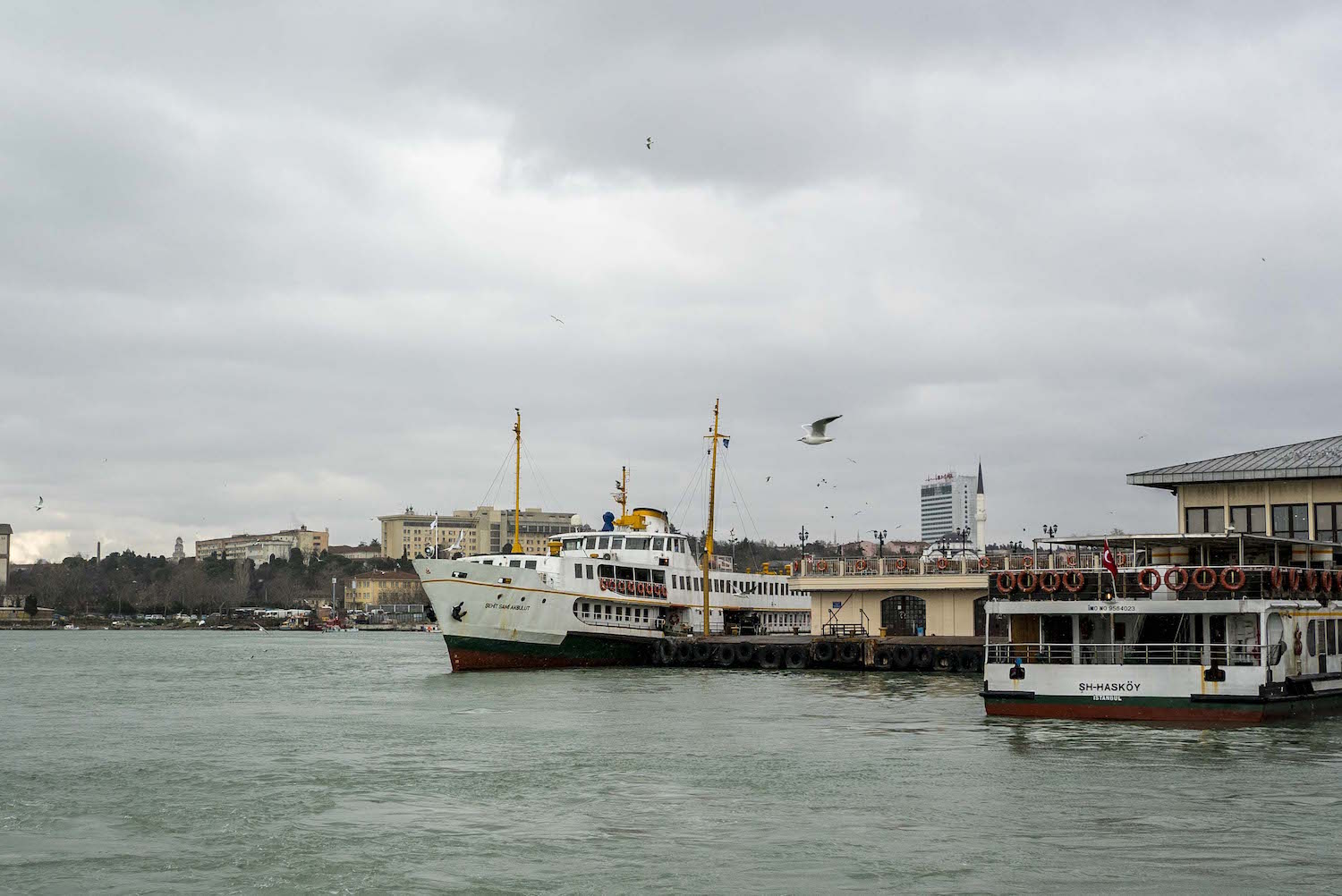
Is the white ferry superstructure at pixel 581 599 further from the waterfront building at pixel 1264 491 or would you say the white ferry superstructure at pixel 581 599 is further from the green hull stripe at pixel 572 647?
the waterfront building at pixel 1264 491

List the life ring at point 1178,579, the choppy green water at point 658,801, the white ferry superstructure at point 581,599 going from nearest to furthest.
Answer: the choppy green water at point 658,801 → the life ring at point 1178,579 → the white ferry superstructure at point 581,599

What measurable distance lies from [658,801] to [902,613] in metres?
49.9

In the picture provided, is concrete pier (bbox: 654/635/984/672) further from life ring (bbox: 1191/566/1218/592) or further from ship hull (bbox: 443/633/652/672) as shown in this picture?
life ring (bbox: 1191/566/1218/592)

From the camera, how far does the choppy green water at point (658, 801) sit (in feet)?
64.4

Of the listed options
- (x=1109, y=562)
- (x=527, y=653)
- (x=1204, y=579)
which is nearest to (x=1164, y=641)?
(x=1204, y=579)

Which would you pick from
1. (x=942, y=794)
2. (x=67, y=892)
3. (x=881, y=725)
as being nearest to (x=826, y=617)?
(x=881, y=725)

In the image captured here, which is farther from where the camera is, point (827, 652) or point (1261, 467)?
point (827, 652)

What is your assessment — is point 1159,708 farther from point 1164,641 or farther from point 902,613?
point 902,613

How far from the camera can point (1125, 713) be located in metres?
35.2

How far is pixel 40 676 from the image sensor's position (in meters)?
72.0

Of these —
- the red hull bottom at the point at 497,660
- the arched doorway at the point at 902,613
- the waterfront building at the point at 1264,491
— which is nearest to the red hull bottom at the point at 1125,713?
the waterfront building at the point at 1264,491

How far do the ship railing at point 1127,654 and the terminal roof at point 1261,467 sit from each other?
659 inches

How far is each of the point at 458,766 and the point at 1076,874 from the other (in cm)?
1534

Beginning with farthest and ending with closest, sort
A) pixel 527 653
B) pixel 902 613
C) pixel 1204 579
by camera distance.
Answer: pixel 902 613 < pixel 527 653 < pixel 1204 579
